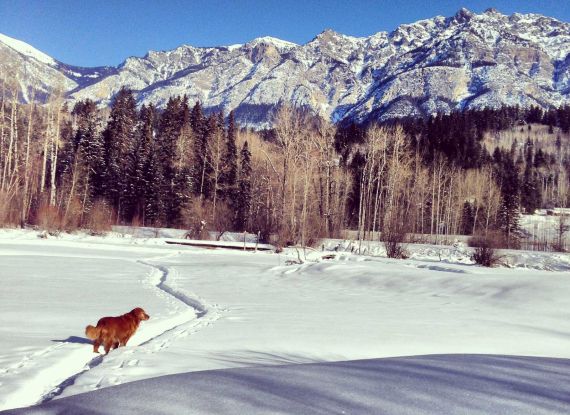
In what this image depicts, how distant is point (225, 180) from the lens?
1997 inches

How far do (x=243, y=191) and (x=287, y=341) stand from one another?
143 feet

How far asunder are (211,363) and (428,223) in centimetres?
5660

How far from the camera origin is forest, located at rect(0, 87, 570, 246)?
33688mm

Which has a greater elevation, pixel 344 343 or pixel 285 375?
pixel 285 375

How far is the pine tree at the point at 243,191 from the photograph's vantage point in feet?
150

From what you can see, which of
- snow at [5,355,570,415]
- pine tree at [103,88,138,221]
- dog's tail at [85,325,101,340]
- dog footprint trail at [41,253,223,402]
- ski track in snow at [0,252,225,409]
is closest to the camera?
snow at [5,355,570,415]

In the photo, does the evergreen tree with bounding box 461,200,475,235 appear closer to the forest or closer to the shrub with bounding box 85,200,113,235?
the forest

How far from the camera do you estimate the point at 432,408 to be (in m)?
2.64

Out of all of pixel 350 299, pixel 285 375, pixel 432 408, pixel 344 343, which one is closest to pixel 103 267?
pixel 350 299

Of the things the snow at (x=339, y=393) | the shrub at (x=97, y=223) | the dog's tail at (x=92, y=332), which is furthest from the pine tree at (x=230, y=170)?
the snow at (x=339, y=393)

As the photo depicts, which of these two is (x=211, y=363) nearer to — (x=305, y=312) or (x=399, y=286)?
(x=305, y=312)

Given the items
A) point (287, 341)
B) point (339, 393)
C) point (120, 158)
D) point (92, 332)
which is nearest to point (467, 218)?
point (120, 158)

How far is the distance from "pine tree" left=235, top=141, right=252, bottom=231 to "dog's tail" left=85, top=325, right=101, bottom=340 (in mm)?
38639

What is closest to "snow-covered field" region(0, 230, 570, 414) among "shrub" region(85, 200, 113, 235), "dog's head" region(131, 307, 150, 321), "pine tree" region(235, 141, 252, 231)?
"dog's head" region(131, 307, 150, 321)
